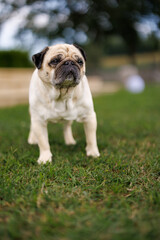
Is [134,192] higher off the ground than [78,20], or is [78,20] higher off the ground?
[78,20]

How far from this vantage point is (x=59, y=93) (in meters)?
2.42

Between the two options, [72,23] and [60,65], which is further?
[72,23]

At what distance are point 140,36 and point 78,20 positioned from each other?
203 inches

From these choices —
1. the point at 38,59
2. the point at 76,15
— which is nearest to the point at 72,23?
the point at 76,15

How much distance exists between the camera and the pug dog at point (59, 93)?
2.30 m

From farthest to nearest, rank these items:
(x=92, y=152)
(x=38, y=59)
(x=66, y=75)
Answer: (x=92, y=152)
(x=38, y=59)
(x=66, y=75)

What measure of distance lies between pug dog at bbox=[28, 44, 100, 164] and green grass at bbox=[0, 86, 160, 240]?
27 centimetres

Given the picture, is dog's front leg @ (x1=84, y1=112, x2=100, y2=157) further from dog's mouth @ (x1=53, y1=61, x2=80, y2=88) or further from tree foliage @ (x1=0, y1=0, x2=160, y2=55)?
tree foliage @ (x1=0, y1=0, x2=160, y2=55)

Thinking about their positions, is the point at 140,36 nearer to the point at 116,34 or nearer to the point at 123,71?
the point at 116,34

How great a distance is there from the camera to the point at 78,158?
8.10ft

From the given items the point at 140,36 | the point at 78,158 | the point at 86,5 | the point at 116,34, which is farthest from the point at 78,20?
the point at 78,158

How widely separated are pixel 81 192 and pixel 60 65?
49.3 inches

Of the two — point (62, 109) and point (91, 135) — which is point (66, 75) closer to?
point (62, 109)

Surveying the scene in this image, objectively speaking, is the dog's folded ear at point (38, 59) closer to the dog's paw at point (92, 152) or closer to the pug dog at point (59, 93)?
the pug dog at point (59, 93)
